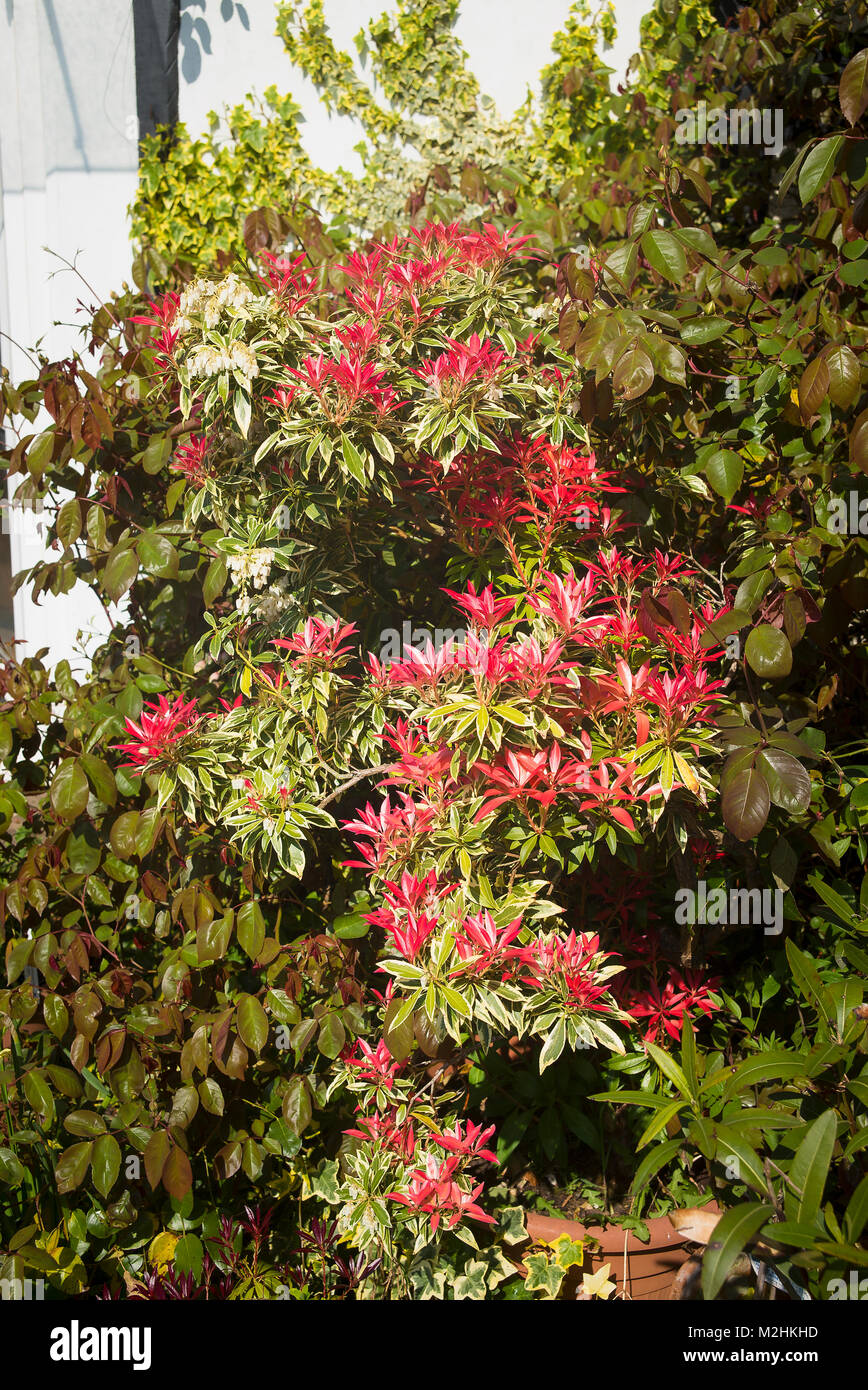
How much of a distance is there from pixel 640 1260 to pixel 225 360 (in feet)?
6.46

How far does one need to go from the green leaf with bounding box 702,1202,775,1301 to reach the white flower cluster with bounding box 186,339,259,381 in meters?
1.59

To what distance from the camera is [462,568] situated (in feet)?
6.57

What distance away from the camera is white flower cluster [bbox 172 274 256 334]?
5.97 feet

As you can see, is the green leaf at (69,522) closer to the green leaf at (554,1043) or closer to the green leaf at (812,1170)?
the green leaf at (554,1043)

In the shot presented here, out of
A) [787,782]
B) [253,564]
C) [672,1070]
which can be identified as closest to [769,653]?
[787,782]

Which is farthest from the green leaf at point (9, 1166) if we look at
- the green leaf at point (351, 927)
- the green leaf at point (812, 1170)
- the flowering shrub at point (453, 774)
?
the green leaf at point (812, 1170)

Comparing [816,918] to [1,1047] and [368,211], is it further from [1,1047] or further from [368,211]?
[368,211]

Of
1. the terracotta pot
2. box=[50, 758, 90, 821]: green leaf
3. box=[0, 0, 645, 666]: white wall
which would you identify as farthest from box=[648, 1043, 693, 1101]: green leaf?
box=[0, 0, 645, 666]: white wall

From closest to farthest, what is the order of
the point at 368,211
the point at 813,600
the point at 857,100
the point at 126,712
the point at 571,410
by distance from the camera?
the point at 857,100 → the point at 813,600 → the point at 571,410 → the point at 126,712 → the point at 368,211

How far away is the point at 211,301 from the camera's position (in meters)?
1.83

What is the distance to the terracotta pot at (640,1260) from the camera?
6.10ft

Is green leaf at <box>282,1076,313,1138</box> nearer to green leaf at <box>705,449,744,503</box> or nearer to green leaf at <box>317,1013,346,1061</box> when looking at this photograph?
green leaf at <box>317,1013,346,1061</box>
